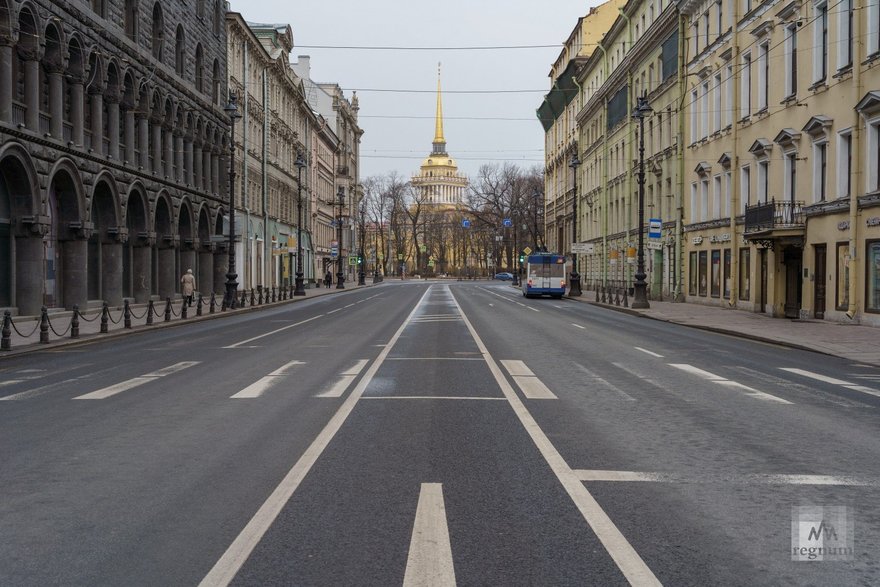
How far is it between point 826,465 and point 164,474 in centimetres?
541

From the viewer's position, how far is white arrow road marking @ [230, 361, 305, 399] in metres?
11.3

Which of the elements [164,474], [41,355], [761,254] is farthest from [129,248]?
[164,474]

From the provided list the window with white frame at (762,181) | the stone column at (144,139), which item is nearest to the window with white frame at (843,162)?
the window with white frame at (762,181)

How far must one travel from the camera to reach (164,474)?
22.5 feet

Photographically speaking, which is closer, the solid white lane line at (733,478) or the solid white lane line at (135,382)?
the solid white lane line at (733,478)

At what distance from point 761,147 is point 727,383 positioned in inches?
882

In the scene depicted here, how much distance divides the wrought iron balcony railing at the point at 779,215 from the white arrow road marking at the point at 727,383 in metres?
15.9

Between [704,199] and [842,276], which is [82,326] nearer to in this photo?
[842,276]

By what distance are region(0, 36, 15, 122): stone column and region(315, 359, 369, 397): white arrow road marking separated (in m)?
15.2

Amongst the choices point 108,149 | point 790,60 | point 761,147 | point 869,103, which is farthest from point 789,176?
Answer: point 108,149

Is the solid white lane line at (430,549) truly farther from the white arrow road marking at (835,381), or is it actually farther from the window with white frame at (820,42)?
the window with white frame at (820,42)

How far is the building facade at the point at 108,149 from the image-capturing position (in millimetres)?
26266

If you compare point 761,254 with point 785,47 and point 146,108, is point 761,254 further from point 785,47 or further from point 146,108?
point 146,108

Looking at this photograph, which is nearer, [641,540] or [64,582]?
[64,582]
